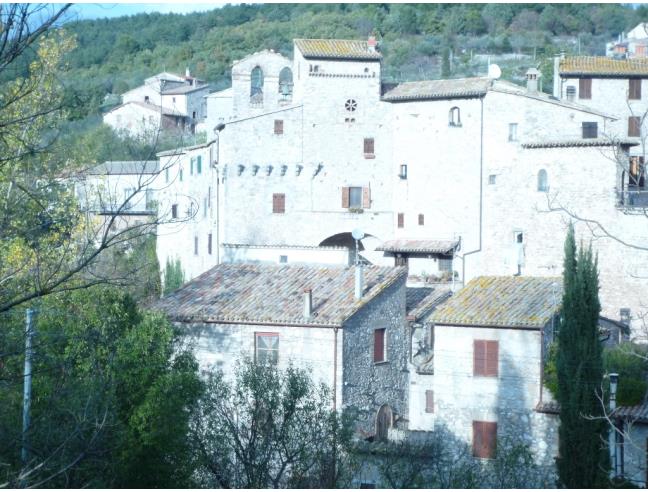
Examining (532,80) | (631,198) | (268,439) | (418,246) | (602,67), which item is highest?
(602,67)

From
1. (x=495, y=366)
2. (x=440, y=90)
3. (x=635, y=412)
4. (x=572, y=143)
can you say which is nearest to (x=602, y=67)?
(x=440, y=90)

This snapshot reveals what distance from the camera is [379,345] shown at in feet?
79.9

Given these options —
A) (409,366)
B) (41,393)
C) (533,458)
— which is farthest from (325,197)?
(41,393)

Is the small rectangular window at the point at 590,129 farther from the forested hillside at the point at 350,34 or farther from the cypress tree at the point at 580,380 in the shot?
the forested hillside at the point at 350,34

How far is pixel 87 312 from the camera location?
19562 millimetres

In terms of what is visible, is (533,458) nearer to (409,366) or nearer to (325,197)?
(409,366)

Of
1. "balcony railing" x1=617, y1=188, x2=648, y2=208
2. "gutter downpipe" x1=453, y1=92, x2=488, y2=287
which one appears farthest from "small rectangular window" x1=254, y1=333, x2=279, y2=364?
"gutter downpipe" x1=453, y1=92, x2=488, y2=287

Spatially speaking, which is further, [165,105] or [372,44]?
[165,105]

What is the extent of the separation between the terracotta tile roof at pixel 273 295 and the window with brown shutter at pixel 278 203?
987 cm

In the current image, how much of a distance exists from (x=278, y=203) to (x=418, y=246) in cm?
459

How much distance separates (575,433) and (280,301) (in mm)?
6692

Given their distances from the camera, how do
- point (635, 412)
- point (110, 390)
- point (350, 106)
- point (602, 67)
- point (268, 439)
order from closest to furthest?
1. point (110, 390)
2. point (268, 439)
3. point (635, 412)
4. point (350, 106)
5. point (602, 67)

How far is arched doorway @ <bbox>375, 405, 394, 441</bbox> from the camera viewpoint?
948 inches

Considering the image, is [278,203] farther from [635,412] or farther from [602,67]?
[635,412]
